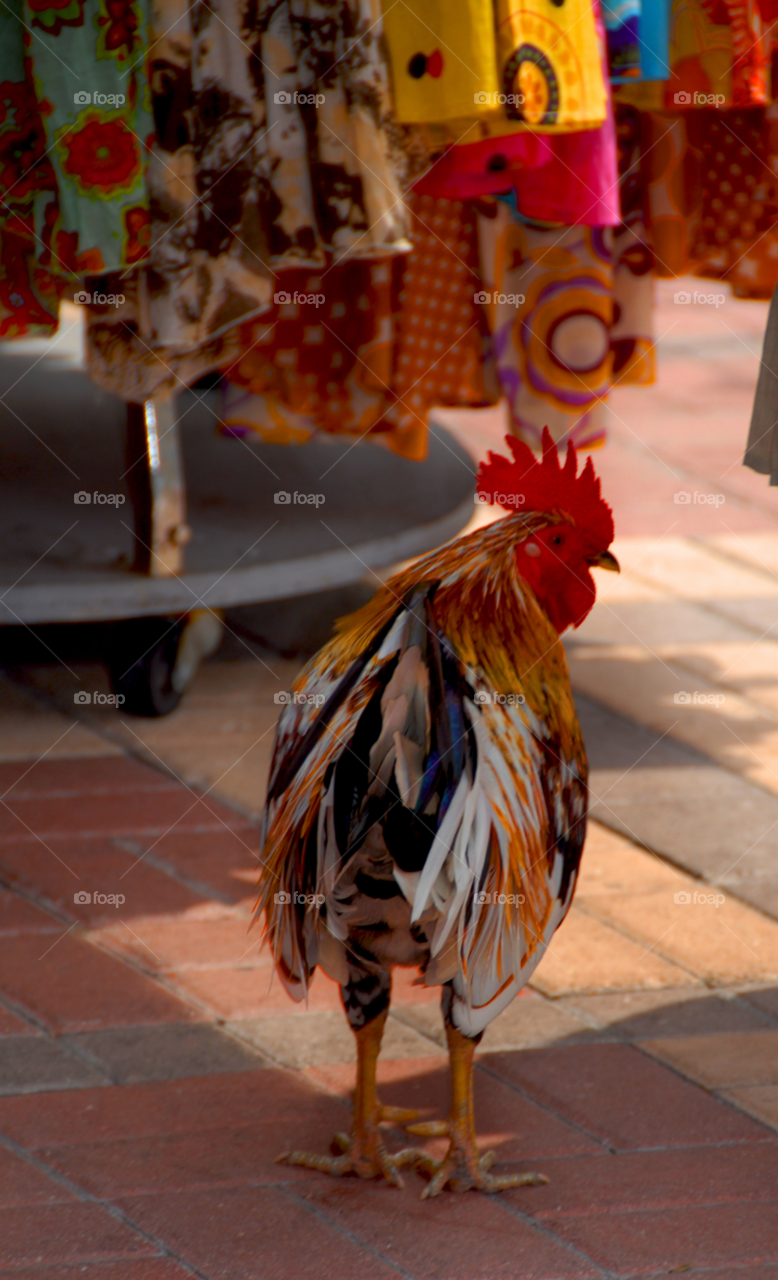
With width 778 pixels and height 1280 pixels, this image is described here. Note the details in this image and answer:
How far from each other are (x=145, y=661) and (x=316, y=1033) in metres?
1.31

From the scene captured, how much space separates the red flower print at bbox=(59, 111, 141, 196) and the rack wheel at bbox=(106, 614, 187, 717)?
1259 millimetres

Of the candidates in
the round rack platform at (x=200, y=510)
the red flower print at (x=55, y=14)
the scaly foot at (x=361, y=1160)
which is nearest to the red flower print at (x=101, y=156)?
the red flower print at (x=55, y=14)

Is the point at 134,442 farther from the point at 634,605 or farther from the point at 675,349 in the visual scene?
the point at 675,349

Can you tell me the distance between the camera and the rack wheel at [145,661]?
3406mm

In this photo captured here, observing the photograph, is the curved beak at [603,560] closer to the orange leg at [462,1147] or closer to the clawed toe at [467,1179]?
the orange leg at [462,1147]

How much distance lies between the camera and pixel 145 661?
340 centimetres

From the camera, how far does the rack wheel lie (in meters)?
3.41

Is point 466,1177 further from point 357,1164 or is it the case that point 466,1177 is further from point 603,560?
point 603,560

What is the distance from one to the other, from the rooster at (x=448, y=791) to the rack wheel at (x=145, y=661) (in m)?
1.41

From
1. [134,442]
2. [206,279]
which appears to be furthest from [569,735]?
[134,442]

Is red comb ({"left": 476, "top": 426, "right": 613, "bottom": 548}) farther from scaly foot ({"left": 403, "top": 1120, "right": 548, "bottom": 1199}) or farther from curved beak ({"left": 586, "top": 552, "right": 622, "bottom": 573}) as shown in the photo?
scaly foot ({"left": 403, "top": 1120, "right": 548, "bottom": 1199})

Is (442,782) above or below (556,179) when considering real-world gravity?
below

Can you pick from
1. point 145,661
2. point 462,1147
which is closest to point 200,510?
point 145,661

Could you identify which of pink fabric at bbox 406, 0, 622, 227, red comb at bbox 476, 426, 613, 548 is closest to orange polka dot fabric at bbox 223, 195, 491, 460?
pink fabric at bbox 406, 0, 622, 227
